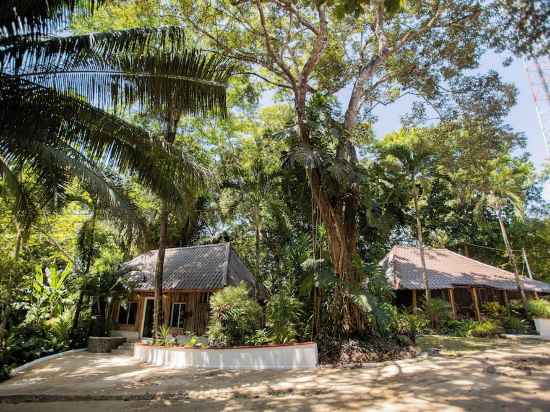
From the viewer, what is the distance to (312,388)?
282 inches

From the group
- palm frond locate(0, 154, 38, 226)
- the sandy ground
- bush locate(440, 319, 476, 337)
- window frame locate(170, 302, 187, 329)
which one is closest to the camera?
the sandy ground

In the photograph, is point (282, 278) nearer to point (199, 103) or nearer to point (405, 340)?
point (405, 340)

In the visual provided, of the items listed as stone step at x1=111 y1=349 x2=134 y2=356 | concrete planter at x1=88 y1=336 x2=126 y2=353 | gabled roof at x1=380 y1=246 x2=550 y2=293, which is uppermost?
gabled roof at x1=380 y1=246 x2=550 y2=293

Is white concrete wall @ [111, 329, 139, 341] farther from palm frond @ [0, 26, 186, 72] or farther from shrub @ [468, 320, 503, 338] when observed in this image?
shrub @ [468, 320, 503, 338]

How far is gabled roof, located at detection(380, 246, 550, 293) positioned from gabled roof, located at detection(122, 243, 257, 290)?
8.86m

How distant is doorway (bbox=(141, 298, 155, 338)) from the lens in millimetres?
17594

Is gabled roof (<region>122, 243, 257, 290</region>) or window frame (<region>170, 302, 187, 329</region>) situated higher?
gabled roof (<region>122, 243, 257, 290</region>)

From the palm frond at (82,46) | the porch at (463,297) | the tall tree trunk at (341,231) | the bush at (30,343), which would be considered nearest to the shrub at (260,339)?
the tall tree trunk at (341,231)

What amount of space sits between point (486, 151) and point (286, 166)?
6.69 meters

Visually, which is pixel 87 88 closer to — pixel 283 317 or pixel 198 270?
pixel 283 317

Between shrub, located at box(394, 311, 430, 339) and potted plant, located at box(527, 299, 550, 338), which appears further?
potted plant, located at box(527, 299, 550, 338)

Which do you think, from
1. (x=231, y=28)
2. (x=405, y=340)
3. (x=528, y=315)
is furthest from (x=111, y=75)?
(x=528, y=315)

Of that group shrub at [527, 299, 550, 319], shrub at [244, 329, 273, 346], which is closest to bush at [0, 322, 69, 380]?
shrub at [244, 329, 273, 346]

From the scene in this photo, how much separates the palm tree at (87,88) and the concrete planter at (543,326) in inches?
710
